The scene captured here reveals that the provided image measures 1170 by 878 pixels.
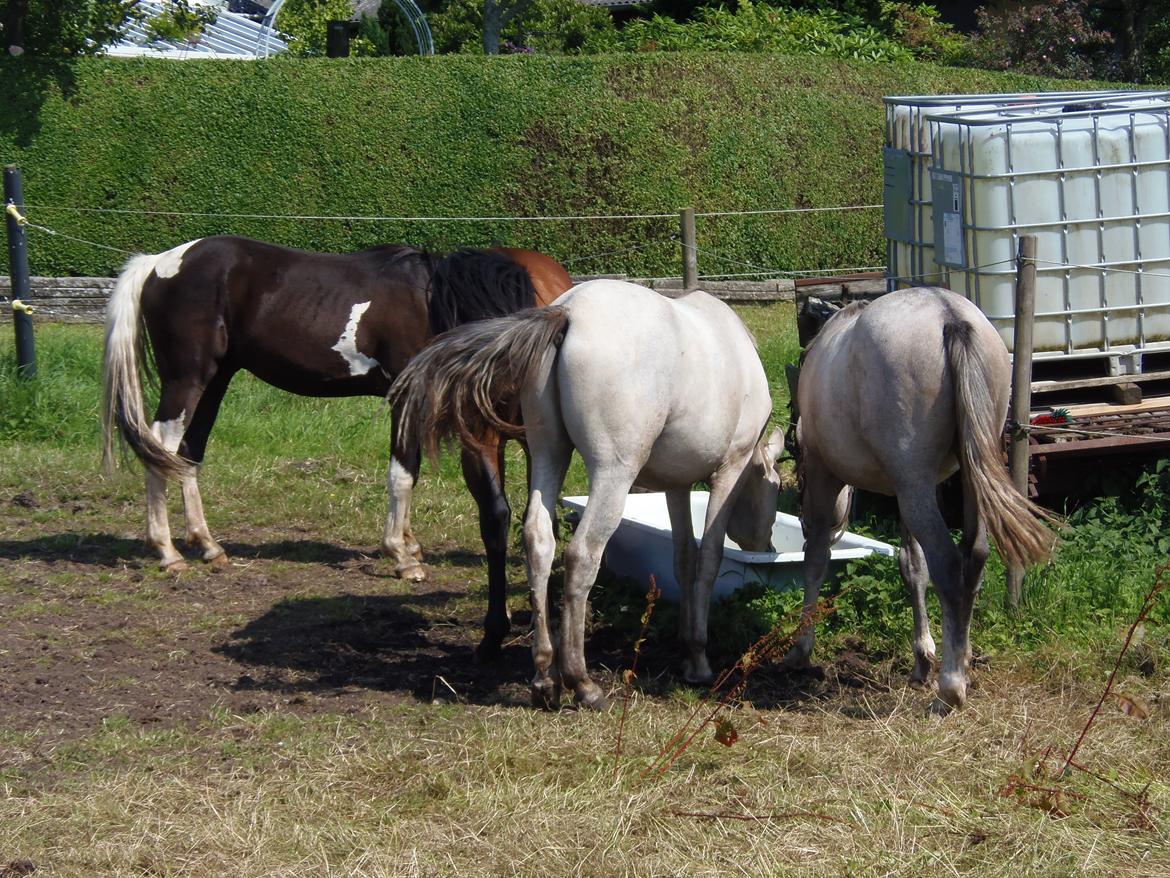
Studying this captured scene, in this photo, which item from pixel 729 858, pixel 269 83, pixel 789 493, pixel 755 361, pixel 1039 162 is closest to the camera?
pixel 729 858

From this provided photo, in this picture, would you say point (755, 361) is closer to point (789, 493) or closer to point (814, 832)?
point (814, 832)

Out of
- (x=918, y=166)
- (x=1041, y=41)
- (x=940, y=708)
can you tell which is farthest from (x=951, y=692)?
(x=1041, y=41)

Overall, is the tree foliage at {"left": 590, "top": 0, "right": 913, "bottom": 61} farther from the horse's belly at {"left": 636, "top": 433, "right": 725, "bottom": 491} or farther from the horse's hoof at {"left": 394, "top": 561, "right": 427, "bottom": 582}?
the horse's belly at {"left": 636, "top": 433, "right": 725, "bottom": 491}

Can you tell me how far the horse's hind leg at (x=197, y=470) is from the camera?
7.06 m

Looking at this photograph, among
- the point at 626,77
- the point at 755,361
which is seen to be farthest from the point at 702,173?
the point at 755,361

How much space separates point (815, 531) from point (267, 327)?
10.9ft

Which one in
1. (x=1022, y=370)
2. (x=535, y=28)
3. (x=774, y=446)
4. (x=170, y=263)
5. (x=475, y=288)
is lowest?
(x=774, y=446)

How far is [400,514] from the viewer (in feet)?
23.1

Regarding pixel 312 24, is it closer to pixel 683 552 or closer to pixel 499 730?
pixel 683 552

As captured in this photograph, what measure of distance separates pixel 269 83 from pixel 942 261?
10229 millimetres

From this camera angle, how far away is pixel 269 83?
14781mm

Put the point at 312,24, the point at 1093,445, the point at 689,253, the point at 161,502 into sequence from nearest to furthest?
the point at 1093,445 → the point at 161,502 → the point at 689,253 → the point at 312,24

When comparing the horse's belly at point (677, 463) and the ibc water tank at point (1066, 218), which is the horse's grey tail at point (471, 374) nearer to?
the horse's belly at point (677, 463)

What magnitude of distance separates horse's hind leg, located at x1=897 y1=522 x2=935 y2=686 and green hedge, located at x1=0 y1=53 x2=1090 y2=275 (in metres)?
9.85
